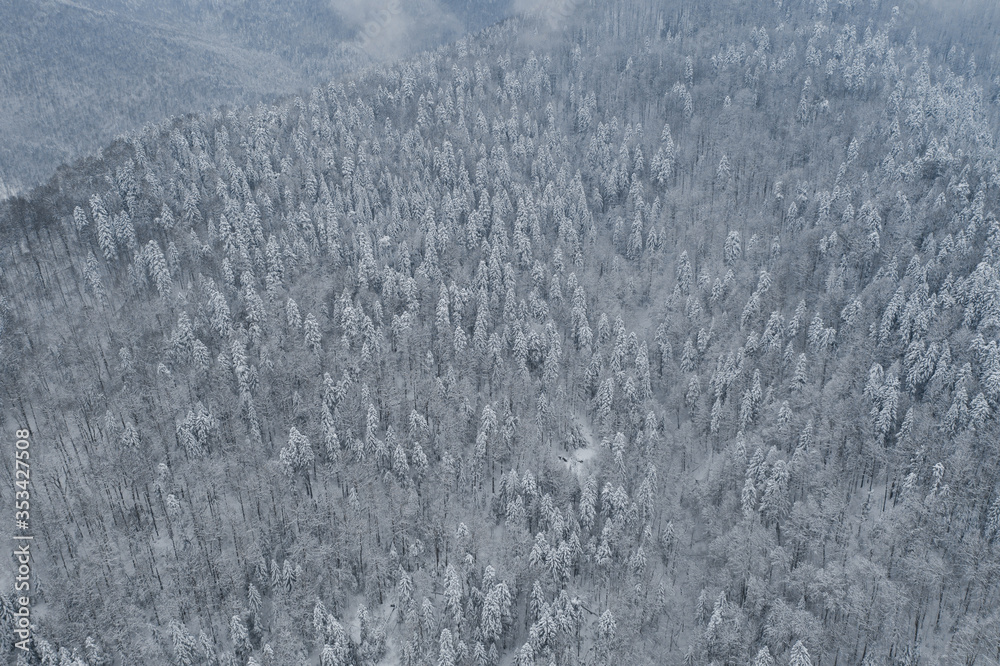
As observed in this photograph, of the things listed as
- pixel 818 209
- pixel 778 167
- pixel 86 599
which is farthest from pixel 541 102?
pixel 86 599

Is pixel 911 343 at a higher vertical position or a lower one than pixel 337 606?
higher

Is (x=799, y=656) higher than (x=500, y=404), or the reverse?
(x=500, y=404)

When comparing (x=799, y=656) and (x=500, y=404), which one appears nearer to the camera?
(x=799, y=656)

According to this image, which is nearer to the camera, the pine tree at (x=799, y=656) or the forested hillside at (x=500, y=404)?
the pine tree at (x=799, y=656)

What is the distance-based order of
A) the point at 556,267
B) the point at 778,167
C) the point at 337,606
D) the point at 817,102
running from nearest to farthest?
the point at 337,606
the point at 556,267
the point at 778,167
the point at 817,102

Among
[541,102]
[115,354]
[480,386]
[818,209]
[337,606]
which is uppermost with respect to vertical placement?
[541,102]

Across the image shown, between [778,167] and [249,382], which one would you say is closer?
[249,382]

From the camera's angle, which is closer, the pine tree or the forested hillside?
the pine tree

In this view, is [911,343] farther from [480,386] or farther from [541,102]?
[541,102]
